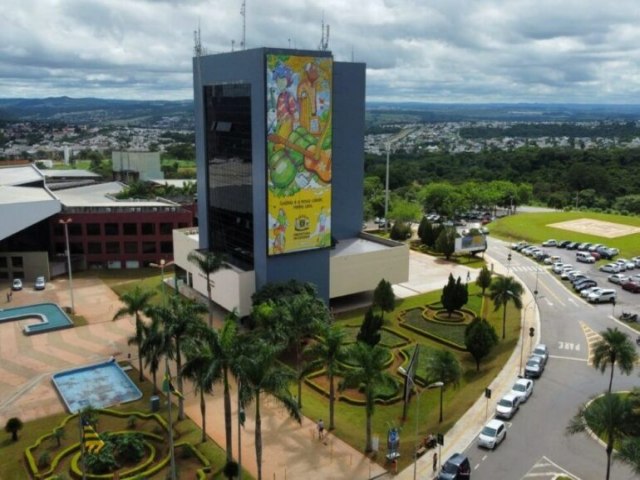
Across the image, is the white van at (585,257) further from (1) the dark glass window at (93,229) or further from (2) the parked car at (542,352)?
(1) the dark glass window at (93,229)

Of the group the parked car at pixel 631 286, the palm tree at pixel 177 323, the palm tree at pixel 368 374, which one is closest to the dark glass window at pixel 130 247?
the palm tree at pixel 177 323

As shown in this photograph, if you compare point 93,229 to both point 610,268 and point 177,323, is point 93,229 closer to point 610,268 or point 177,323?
point 177,323

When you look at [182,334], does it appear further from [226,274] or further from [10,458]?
[226,274]

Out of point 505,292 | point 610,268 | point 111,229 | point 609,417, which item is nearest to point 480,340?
point 505,292

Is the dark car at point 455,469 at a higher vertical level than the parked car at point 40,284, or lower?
higher

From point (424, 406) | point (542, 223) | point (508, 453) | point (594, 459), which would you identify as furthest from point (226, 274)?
point (542, 223)

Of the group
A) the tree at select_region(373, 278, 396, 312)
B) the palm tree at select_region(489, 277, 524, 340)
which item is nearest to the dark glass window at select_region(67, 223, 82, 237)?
the tree at select_region(373, 278, 396, 312)
